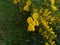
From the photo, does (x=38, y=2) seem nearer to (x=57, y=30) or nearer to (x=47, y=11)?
(x=47, y=11)

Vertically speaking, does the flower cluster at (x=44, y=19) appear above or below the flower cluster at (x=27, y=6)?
below

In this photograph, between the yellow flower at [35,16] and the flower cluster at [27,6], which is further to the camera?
the flower cluster at [27,6]

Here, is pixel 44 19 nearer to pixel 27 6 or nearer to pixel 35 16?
pixel 35 16

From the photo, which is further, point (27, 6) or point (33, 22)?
point (27, 6)

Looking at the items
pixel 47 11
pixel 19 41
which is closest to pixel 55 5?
pixel 47 11

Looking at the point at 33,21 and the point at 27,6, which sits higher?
the point at 27,6

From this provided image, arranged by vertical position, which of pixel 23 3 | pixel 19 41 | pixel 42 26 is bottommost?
pixel 19 41

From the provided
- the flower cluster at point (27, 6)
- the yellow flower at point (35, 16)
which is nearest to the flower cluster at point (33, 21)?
the yellow flower at point (35, 16)

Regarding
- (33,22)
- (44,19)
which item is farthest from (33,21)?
(44,19)

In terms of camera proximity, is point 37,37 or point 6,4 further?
point 6,4

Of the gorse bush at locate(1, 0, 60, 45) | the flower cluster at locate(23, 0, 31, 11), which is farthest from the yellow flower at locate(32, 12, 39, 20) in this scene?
the flower cluster at locate(23, 0, 31, 11)

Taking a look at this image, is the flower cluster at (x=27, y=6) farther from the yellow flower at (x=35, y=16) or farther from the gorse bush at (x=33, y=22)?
the yellow flower at (x=35, y=16)
